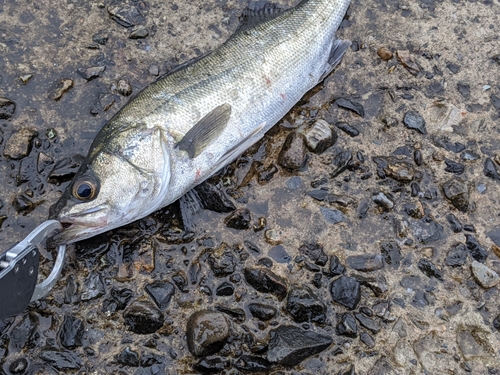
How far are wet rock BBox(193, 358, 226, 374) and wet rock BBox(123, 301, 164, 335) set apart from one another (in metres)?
0.43

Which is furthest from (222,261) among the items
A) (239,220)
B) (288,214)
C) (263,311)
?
(288,214)

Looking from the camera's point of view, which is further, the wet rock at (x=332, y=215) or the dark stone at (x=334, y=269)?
the wet rock at (x=332, y=215)

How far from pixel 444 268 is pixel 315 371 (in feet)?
4.65

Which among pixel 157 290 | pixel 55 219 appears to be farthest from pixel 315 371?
pixel 55 219

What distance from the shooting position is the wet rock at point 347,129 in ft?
14.1

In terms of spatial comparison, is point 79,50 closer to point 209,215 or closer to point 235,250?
point 209,215

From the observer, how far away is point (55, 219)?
3.35m

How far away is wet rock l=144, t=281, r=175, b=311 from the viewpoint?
3604mm

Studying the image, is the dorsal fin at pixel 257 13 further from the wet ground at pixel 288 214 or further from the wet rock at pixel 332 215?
the wet rock at pixel 332 215

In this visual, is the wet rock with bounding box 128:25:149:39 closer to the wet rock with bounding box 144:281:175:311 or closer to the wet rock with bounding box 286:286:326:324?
the wet rock with bounding box 144:281:175:311

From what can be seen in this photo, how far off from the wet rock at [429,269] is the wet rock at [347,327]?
30.4 inches

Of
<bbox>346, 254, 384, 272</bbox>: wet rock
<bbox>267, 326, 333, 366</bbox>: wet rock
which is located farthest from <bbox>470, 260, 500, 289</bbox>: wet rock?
<bbox>267, 326, 333, 366</bbox>: wet rock

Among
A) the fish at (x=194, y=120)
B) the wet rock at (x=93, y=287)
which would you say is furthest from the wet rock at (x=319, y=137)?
the wet rock at (x=93, y=287)

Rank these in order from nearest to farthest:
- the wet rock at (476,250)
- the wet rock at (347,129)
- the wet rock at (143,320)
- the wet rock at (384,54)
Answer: the wet rock at (143,320), the wet rock at (476,250), the wet rock at (347,129), the wet rock at (384,54)
